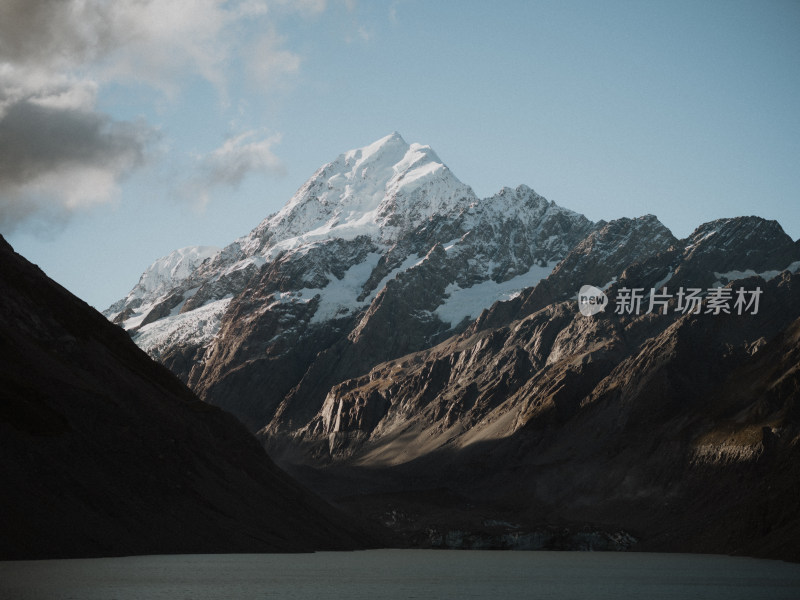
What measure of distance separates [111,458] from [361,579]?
41.5 meters

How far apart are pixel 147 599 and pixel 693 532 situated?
14451 cm

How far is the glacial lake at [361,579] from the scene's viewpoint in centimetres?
8325

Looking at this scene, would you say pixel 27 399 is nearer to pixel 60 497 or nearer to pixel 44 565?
pixel 60 497

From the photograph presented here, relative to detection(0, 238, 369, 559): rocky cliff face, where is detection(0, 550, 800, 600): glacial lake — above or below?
below

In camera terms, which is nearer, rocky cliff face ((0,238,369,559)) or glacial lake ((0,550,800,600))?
glacial lake ((0,550,800,600))

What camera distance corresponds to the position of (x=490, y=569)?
13000 cm

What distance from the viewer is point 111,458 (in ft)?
422

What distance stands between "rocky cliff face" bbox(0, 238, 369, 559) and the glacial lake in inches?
205

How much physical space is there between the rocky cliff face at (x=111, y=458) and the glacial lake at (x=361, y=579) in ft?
17.1

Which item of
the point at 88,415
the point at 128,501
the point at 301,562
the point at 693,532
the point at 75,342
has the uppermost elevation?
the point at 75,342

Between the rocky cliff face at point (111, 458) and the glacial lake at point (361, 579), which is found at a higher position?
the rocky cliff face at point (111, 458)

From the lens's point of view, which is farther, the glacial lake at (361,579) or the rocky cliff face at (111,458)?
the rocky cliff face at (111,458)

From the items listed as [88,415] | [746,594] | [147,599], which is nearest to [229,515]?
[88,415]

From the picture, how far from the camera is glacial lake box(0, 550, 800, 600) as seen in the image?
273 ft
